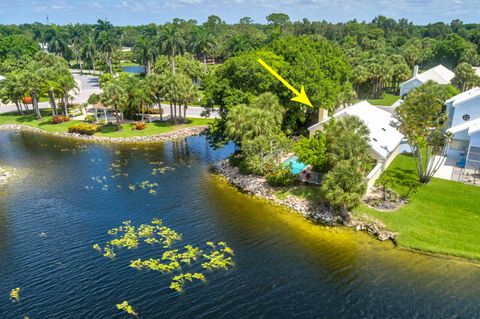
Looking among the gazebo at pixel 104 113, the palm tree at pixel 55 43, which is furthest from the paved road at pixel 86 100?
the palm tree at pixel 55 43

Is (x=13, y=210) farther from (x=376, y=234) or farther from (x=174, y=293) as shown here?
(x=376, y=234)

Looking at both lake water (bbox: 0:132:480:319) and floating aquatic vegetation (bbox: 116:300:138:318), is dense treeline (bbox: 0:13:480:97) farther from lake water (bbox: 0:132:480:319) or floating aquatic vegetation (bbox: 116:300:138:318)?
floating aquatic vegetation (bbox: 116:300:138:318)

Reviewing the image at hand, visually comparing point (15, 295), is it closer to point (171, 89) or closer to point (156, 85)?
point (171, 89)

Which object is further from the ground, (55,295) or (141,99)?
(141,99)

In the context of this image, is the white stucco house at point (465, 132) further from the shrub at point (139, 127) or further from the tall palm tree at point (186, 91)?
the shrub at point (139, 127)

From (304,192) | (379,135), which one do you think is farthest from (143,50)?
(304,192)

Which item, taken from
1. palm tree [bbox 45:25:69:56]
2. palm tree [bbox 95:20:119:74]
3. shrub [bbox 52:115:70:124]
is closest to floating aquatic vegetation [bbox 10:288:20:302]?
shrub [bbox 52:115:70:124]

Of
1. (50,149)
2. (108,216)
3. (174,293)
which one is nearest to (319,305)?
(174,293)
